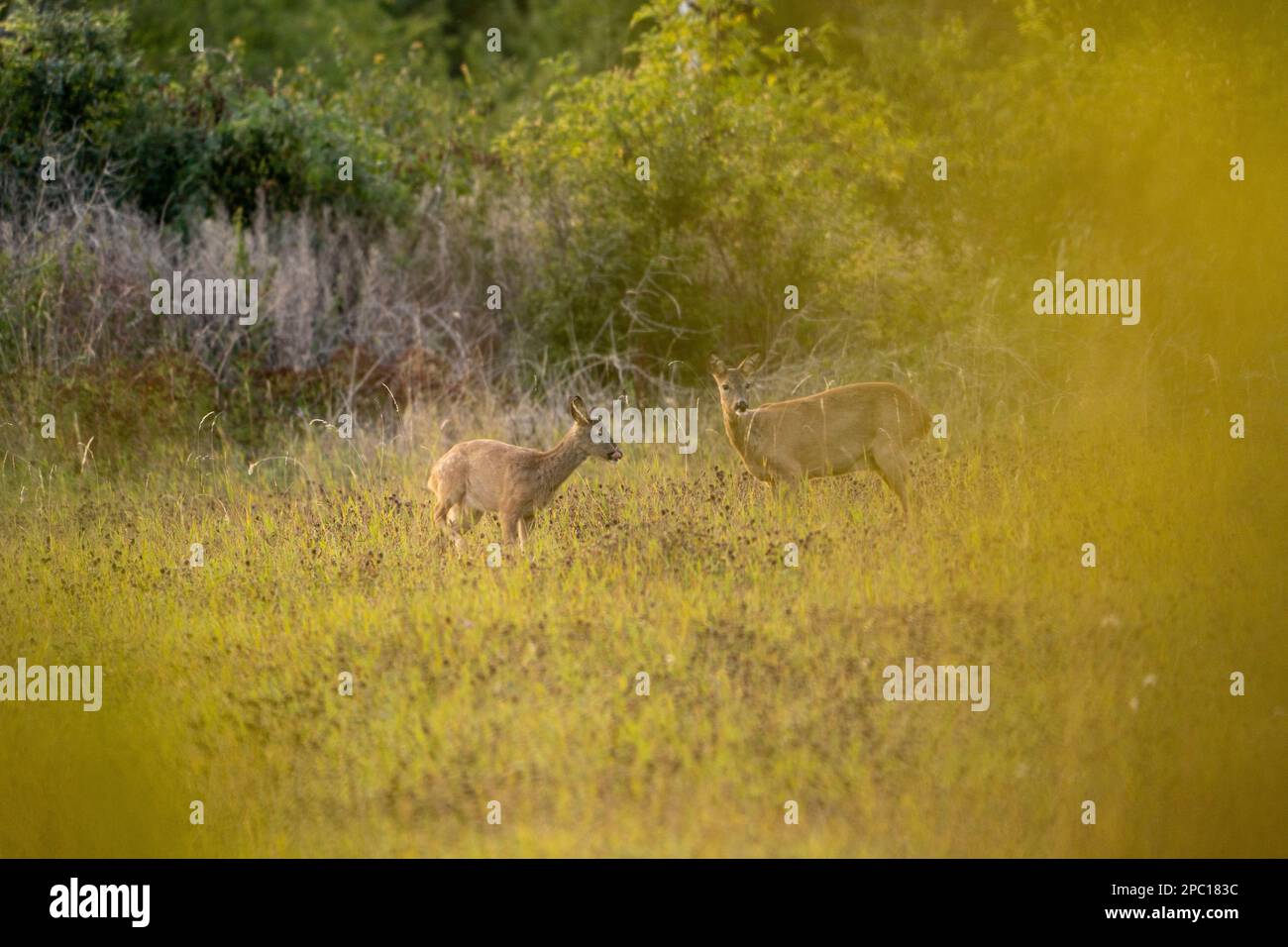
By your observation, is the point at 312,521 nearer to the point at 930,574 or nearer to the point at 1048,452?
the point at 930,574

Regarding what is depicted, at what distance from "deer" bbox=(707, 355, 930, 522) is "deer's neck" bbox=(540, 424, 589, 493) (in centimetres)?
127

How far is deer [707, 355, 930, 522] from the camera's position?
11.2 m

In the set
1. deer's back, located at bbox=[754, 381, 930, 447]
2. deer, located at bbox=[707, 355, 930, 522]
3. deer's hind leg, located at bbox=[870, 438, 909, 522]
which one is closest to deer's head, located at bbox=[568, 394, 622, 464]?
deer, located at bbox=[707, 355, 930, 522]

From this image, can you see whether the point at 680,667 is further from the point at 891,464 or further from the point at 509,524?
the point at 891,464

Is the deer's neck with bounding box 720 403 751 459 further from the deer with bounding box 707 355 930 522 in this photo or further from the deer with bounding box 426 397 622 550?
the deer with bounding box 426 397 622 550

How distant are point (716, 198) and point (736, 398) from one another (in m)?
5.72

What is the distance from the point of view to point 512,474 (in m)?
10.7

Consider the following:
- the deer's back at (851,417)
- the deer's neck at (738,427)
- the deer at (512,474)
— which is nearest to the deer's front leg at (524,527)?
the deer at (512,474)

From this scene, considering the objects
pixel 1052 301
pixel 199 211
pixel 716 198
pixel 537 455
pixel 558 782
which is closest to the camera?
pixel 558 782

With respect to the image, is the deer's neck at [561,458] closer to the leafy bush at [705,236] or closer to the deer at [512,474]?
the deer at [512,474]

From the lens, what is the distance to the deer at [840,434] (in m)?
11.2

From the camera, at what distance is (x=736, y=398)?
11539 millimetres

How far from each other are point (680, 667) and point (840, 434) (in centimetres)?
363

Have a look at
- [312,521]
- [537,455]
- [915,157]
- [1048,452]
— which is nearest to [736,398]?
[537,455]
